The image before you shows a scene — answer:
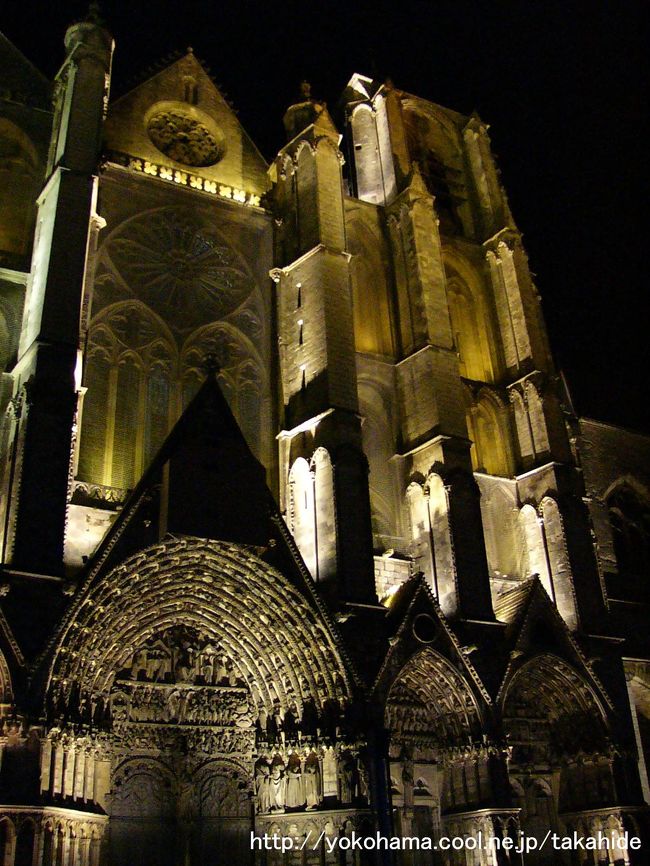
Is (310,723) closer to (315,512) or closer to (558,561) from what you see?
(315,512)

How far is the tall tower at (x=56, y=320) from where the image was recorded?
12.0 metres

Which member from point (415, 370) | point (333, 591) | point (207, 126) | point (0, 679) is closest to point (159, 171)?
point (207, 126)

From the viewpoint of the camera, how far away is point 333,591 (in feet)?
45.7

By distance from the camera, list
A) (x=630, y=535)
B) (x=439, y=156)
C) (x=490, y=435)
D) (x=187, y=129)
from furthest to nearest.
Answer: (x=439, y=156)
(x=630, y=535)
(x=187, y=129)
(x=490, y=435)

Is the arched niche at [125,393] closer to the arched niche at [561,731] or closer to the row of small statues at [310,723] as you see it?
the row of small statues at [310,723]

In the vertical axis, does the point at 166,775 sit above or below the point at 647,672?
below

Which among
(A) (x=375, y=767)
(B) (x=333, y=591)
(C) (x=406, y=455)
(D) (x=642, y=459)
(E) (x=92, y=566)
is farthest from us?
(D) (x=642, y=459)

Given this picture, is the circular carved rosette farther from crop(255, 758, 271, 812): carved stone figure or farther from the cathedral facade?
crop(255, 758, 271, 812): carved stone figure

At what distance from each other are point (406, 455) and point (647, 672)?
22.1 feet

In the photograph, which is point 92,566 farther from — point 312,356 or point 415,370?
point 415,370

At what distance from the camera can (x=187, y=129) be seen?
63.3ft

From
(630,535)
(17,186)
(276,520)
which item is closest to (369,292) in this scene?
(17,186)

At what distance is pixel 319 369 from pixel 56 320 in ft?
14.8

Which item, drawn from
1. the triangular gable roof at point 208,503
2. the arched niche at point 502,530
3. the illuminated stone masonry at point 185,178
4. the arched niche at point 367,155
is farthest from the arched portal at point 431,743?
the arched niche at point 367,155
